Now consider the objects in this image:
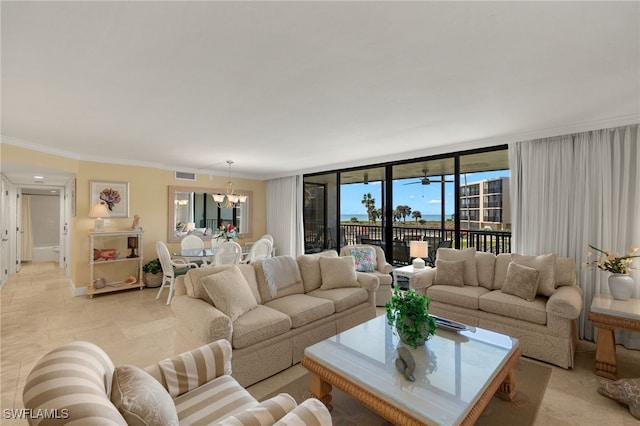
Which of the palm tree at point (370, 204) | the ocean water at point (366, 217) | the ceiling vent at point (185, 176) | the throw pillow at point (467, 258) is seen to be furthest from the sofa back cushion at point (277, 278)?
the ceiling vent at point (185, 176)

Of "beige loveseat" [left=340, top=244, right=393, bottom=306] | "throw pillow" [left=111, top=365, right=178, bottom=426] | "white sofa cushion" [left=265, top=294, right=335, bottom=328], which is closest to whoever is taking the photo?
"throw pillow" [left=111, top=365, right=178, bottom=426]

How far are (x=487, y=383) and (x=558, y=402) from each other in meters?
1.01

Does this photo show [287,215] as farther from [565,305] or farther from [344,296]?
[565,305]

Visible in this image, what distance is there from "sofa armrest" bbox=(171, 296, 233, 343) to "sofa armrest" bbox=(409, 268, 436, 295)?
2.38 m

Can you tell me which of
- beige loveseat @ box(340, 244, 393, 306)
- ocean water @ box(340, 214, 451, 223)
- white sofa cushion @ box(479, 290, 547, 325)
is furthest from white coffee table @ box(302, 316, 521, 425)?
ocean water @ box(340, 214, 451, 223)

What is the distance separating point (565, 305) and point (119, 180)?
6.67 m

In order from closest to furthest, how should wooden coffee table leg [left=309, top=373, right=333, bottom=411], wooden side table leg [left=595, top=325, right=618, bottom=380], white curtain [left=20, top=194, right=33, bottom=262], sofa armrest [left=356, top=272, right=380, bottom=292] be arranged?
wooden coffee table leg [left=309, top=373, right=333, bottom=411] < wooden side table leg [left=595, top=325, right=618, bottom=380] < sofa armrest [left=356, top=272, right=380, bottom=292] < white curtain [left=20, top=194, right=33, bottom=262]

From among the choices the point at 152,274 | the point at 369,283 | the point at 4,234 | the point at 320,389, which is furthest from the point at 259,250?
the point at 4,234

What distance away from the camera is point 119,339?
322cm

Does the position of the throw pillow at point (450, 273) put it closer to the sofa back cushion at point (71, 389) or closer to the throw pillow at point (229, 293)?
the throw pillow at point (229, 293)

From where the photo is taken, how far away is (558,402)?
2.16 m

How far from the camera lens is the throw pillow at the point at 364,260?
4461mm

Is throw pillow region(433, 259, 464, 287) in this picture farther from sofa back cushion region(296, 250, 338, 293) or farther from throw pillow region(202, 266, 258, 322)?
throw pillow region(202, 266, 258, 322)

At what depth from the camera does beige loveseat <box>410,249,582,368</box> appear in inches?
105
